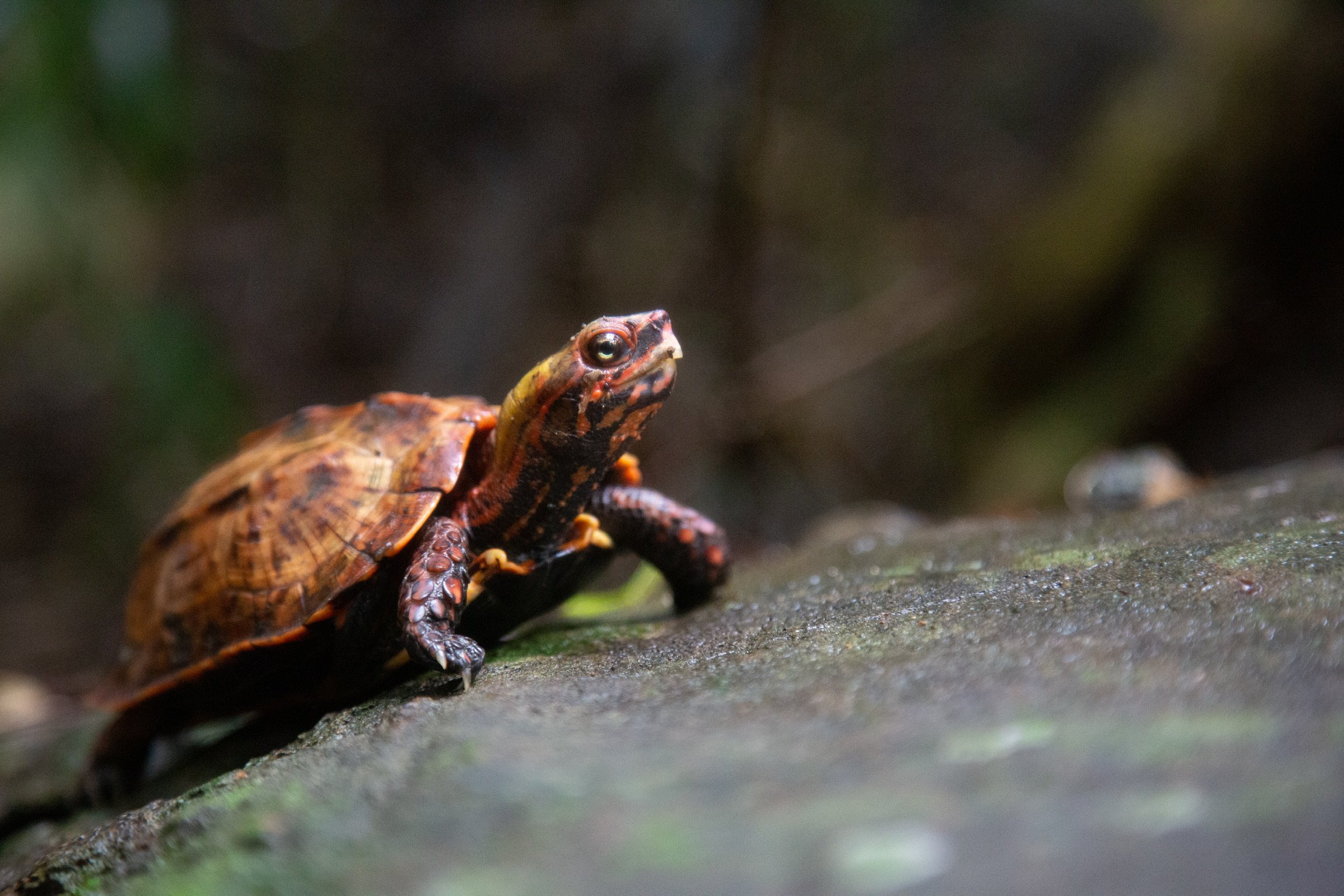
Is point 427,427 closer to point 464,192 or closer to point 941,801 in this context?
point 941,801

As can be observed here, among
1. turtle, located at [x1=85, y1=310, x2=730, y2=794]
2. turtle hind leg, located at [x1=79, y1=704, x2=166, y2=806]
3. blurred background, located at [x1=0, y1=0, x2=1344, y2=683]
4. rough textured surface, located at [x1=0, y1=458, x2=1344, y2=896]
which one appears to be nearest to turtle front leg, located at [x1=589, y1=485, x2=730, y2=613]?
turtle, located at [x1=85, y1=310, x2=730, y2=794]

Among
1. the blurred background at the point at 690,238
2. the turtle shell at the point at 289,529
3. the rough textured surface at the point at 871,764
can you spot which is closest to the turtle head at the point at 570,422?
the turtle shell at the point at 289,529

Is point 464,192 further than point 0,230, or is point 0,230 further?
point 464,192

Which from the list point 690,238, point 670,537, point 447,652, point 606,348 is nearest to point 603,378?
point 606,348

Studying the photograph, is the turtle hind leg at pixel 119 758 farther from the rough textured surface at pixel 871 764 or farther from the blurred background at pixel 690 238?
the blurred background at pixel 690 238

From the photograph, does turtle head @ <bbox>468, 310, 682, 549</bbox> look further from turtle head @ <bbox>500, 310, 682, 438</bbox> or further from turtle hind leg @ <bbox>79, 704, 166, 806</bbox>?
turtle hind leg @ <bbox>79, 704, 166, 806</bbox>

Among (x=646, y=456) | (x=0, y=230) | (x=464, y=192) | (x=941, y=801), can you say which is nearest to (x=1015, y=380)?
(x=646, y=456)

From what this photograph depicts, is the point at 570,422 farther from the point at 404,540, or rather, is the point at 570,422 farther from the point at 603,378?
the point at 404,540
